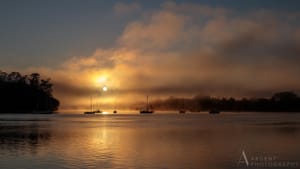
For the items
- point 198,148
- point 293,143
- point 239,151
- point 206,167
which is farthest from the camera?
point 293,143

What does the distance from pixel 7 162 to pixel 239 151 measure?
60.8 ft

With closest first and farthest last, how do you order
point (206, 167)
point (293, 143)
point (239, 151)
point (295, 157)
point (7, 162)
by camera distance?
point (206, 167) → point (7, 162) → point (295, 157) → point (239, 151) → point (293, 143)

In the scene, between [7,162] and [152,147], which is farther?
[152,147]

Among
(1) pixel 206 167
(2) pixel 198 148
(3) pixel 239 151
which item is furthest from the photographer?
(2) pixel 198 148

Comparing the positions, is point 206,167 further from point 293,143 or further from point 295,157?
point 293,143

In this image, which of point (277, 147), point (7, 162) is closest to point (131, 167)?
point (7, 162)

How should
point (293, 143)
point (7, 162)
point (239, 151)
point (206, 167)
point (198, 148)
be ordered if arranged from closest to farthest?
point (206, 167), point (7, 162), point (239, 151), point (198, 148), point (293, 143)

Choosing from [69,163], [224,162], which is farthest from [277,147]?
[69,163]

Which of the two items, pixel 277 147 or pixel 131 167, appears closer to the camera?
pixel 131 167

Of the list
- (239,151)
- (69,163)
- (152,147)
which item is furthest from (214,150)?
(69,163)

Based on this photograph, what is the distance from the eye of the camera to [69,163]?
28016mm

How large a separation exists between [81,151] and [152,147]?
273 inches

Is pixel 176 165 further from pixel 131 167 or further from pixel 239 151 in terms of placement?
pixel 239 151

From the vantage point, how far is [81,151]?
3522 cm
